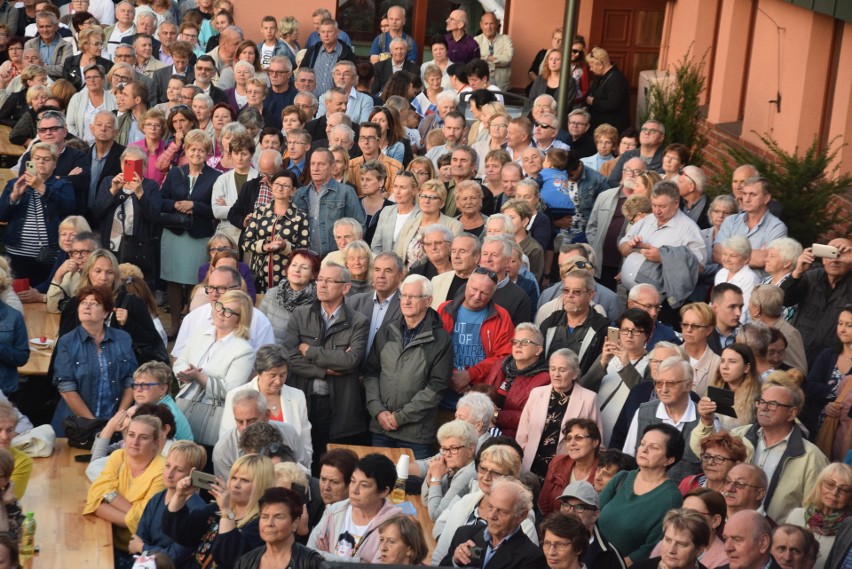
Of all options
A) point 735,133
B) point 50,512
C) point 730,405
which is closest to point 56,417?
point 50,512

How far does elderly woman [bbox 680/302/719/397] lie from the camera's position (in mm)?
10492

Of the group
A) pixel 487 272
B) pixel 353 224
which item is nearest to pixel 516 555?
pixel 487 272

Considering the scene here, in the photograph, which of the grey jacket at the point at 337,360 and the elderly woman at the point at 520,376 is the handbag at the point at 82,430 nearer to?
the grey jacket at the point at 337,360

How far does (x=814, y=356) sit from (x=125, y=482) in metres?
5.54

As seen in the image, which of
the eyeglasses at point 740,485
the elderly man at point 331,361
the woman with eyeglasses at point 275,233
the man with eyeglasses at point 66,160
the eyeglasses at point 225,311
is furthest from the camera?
the man with eyeglasses at point 66,160

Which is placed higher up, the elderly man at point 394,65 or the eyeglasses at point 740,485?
the elderly man at point 394,65

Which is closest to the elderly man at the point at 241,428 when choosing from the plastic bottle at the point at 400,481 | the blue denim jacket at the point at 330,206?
the plastic bottle at the point at 400,481

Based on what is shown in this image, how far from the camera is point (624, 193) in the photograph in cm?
1384

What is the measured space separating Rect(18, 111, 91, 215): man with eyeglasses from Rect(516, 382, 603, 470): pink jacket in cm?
550

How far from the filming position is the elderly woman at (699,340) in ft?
34.4

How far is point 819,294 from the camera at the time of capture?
11.7 meters

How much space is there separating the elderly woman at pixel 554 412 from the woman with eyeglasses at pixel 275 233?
3.37 metres

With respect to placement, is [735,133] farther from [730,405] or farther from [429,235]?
[730,405]

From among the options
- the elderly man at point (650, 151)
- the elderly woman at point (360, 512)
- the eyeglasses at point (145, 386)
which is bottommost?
the elderly woman at point (360, 512)
